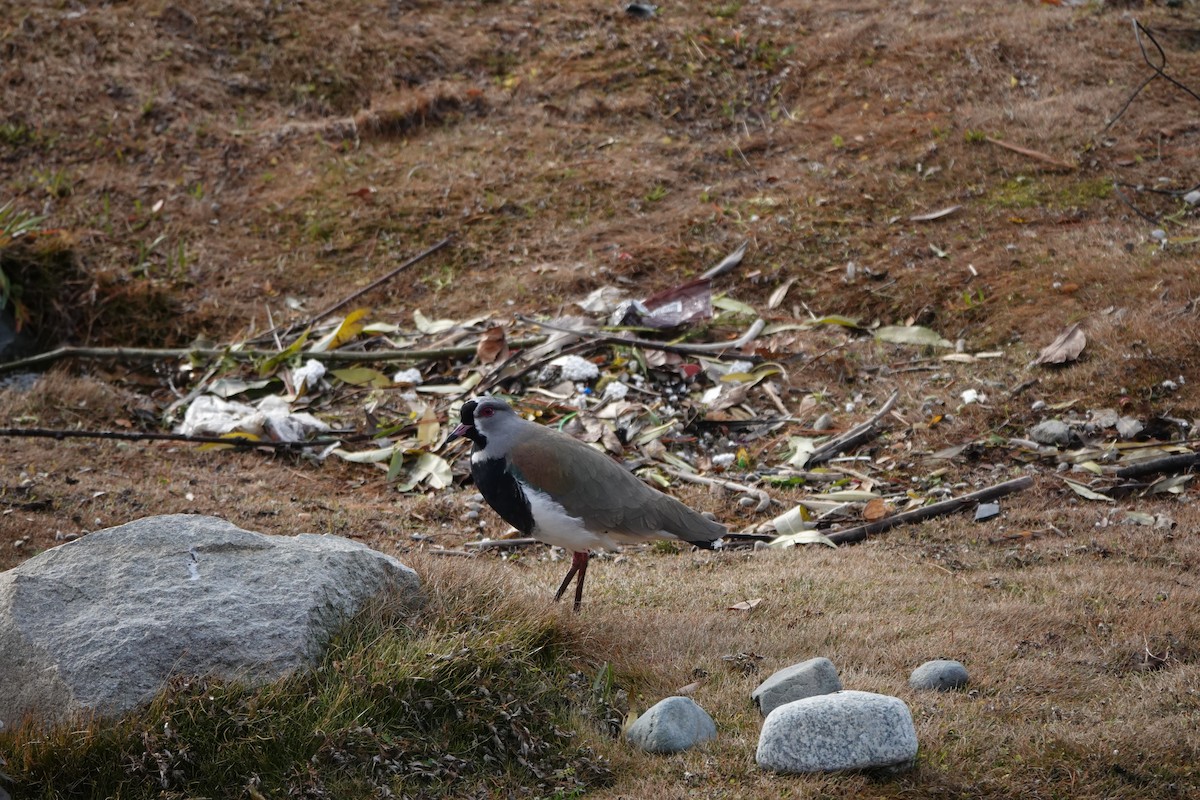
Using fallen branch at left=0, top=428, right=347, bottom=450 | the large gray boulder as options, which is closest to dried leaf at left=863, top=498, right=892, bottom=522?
the large gray boulder

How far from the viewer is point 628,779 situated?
13.8 feet

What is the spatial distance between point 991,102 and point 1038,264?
3.22 metres

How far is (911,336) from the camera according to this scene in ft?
29.8

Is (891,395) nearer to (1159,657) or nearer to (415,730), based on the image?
(1159,657)

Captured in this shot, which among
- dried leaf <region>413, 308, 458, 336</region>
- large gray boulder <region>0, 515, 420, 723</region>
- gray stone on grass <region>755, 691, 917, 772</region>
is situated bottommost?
dried leaf <region>413, 308, 458, 336</region>

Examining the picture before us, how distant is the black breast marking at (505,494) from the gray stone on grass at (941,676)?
1927 millimetres

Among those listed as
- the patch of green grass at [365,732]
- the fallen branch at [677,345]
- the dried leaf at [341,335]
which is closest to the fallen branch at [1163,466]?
the fallen branch at [677,345]

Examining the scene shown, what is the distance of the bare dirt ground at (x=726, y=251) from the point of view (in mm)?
5188

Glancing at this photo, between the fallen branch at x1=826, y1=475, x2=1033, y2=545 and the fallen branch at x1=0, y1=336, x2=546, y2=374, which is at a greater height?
the fallen branch at x1=0, y1=336, x2=546, y2=374

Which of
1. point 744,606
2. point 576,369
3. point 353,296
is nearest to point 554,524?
point 744,606

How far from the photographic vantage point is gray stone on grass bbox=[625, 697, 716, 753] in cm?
433

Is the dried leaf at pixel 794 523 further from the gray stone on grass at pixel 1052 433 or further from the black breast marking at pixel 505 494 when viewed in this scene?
the black breast marking at pixel 505 494

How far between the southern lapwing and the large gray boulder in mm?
841

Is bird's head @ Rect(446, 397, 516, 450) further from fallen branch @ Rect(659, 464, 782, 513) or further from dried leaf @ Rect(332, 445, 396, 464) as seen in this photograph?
dried leaf @ Rect(332, 445, 396, 464)
